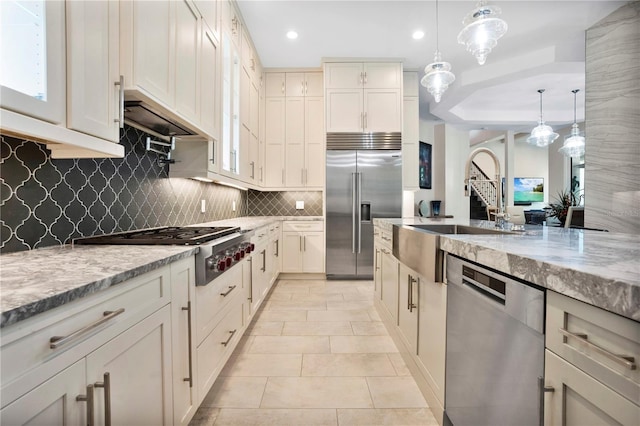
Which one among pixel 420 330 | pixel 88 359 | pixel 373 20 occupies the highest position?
pixel 373 20

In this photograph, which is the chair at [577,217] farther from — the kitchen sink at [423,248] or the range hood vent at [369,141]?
the kitchen sink at [423,248]

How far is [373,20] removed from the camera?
11.2ft

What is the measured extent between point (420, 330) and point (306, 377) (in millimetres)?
783

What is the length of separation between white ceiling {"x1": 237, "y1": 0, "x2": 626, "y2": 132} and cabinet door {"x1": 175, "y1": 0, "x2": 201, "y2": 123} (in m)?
1.46

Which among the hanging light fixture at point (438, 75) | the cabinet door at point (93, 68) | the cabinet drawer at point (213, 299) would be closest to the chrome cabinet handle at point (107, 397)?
the cabinet drawer at point (213, 299)

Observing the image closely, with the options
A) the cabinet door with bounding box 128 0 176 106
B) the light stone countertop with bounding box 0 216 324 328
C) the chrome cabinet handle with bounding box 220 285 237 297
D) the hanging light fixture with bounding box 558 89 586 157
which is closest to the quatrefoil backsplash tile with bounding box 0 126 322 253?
the light stone countertop with bounding box 0 216 324 328

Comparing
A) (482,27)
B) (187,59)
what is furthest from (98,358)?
(482,27)

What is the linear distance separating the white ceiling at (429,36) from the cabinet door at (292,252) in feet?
8.65

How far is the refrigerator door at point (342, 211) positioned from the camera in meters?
4.23

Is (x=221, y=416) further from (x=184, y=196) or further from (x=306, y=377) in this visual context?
(x=184, y=196)

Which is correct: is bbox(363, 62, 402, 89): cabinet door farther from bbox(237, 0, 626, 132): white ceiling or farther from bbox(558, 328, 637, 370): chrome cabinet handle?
bbox(558, 328, 637, 370): chrome cabinet handle

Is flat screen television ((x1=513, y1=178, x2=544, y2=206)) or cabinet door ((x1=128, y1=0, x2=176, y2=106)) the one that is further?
flat screen television ((x1=513, y1=178, x2=544, y2=206))

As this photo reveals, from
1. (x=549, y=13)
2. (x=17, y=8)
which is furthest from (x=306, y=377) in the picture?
(x=549, y=13)

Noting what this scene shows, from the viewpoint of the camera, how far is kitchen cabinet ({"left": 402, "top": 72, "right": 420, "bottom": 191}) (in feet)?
15.1
